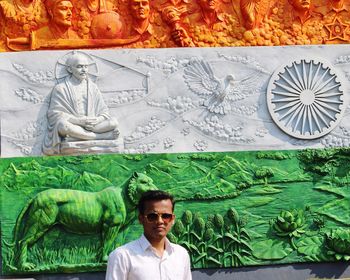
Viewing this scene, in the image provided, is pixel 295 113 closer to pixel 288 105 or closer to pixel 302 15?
pixel 288 105

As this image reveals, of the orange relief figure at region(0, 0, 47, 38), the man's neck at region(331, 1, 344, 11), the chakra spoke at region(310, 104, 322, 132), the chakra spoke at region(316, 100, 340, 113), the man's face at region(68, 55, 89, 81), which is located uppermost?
the man's neck at region(331, 1, 344, 11)

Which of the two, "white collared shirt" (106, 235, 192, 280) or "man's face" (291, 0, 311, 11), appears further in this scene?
"man's face" (291, 0, 311, 11)

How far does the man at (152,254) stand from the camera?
4.44m

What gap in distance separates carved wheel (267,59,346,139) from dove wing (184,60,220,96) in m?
0.51

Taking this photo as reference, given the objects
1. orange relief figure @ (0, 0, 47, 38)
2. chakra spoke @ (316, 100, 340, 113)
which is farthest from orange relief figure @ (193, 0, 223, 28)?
orange relief figure @ (0, 0, 47, 38)

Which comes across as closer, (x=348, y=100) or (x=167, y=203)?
(x=167, y=203)

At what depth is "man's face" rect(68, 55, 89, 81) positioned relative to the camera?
847 cm

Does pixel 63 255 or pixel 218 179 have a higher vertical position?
pixel 218 179

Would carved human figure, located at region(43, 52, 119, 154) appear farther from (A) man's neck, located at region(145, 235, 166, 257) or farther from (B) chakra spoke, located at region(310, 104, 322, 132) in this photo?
(A) man's neck, located at region(145, 235, 166, 257)

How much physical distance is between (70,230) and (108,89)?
1306 millimetres

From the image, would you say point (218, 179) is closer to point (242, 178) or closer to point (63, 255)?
point (242, 178)

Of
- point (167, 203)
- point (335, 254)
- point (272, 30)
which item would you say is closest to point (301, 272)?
point (335, 254)

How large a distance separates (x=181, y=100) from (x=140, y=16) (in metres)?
0.83

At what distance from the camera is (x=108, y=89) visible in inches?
338
